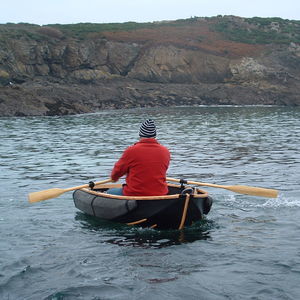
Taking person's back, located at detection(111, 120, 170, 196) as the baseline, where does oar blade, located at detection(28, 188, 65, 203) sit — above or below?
below

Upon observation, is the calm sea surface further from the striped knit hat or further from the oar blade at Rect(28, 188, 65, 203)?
the striped knit hat

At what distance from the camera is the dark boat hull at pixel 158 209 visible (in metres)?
9.30

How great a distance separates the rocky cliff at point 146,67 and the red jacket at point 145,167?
3977 cm

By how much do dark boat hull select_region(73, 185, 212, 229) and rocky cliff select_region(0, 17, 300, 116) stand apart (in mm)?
39551

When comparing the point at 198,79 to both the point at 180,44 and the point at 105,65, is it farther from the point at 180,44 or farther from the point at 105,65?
the point at 105,65

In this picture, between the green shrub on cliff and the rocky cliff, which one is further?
the green shrub on cliff

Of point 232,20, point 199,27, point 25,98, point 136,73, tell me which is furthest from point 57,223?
point 232,20

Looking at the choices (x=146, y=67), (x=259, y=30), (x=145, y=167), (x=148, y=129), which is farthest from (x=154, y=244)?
(x=259, y=30)

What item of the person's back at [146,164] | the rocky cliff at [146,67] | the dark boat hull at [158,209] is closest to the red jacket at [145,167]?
the person's back at [146,164]

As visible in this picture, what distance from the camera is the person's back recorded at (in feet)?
31.7

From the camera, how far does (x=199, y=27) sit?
87.6 metres

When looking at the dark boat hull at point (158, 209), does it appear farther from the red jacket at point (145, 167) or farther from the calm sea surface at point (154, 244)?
the red jacket at point (145, 167)

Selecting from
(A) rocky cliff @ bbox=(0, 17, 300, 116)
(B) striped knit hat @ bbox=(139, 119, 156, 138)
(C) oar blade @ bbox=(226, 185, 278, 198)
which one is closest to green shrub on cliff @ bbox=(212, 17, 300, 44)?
(A) rocky cliff @ bbox=(0, 17, 300, 116)

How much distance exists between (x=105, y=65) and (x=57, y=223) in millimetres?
57438
